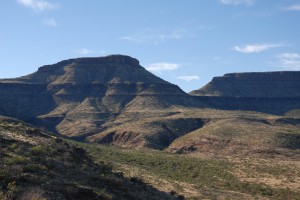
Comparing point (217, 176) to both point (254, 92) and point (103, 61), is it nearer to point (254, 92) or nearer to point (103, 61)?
point (103, 61)

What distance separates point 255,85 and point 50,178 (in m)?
180

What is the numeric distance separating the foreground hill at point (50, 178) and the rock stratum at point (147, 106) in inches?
1983

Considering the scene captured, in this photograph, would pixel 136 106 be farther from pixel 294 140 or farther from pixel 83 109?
pixel 294 140

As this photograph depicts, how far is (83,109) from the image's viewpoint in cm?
12569

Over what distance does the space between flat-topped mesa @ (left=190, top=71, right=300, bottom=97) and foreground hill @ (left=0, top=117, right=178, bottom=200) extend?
150m

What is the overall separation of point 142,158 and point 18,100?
92.8 m

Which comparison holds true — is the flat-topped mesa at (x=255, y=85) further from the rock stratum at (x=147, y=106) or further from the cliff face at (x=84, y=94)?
the cliff face at (x=84, y=94)

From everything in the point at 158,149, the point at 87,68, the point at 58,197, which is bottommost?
the point at 158,149

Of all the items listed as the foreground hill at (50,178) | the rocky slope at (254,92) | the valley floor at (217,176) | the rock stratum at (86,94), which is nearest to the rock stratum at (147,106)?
the rock stratum at (86,94)

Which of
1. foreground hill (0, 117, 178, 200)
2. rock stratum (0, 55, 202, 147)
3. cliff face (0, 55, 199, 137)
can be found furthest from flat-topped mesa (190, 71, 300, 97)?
foreground hill (0, 117, 178, 200)

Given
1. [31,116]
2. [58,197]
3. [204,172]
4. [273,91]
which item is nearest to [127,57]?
[31,116]

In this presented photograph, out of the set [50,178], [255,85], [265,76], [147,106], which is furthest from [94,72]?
[50,178]

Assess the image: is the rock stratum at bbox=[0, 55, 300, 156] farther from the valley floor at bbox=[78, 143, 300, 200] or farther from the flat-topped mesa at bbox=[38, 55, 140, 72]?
the valley floor at bbox=[78, 143, 300, 200]

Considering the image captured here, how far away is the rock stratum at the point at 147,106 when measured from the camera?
83.9m
